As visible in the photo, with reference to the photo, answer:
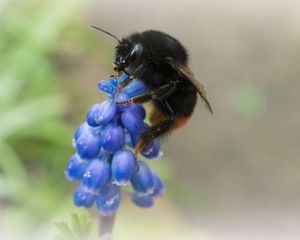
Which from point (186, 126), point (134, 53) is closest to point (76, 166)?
point (134, 53)

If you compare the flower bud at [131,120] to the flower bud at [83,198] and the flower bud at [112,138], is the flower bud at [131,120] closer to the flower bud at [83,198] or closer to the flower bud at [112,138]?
the flower bud at [112,138]

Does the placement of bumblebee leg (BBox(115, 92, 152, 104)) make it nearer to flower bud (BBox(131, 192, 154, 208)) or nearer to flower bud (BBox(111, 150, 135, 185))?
flower bud (BBox(111, 150, 135, 185))

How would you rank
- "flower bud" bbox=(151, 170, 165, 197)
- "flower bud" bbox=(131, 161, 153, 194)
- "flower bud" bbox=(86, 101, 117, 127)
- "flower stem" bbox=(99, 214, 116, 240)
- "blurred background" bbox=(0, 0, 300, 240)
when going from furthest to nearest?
1. "blurred background" bbox=(0, 0, 300, 240)
2. "flower bud" bbox=(151, 170, 165, 197)
3. "flower bud" bbox=(131, 161, 153, 194)
4. "flower stem" bbox=(99, 214, 116, 240)
5. "flower bud" bbox=(86, 101, 117, 127)

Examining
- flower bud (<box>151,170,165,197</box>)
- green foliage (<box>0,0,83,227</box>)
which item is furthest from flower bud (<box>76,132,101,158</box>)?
green foliage (<box>0,0,83,227</box>)

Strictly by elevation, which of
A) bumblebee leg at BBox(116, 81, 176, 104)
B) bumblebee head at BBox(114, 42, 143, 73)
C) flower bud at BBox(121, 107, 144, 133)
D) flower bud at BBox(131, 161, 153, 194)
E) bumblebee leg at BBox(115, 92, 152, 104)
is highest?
bumblebee head at BBox(114, 42, 143, 73)

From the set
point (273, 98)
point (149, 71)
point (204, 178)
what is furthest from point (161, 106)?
point (273, 98)

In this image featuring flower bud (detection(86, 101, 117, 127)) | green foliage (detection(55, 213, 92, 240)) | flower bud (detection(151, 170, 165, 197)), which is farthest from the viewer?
flower bud (detection(151, 170, 165, 197))

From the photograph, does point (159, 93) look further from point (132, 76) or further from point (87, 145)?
point (87, 145)
